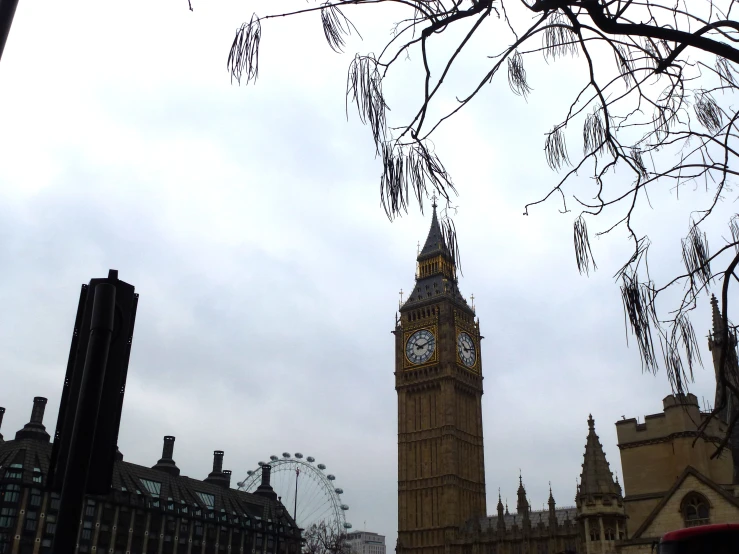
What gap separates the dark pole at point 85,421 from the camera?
330 cm

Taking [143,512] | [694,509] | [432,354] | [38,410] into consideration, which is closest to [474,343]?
[432,354]

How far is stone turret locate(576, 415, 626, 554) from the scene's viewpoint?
28.8m

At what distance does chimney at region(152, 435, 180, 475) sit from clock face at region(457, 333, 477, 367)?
38965mm

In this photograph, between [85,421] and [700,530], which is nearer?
[85,421]

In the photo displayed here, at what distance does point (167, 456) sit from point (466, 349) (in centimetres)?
4082

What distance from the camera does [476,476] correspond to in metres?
82.6

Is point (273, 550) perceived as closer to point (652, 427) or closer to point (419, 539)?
point (419, 539)

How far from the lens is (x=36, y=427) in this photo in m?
72.5

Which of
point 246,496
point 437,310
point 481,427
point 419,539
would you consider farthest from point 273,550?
point 437,310

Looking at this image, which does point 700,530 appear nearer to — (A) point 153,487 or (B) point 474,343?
(A) point 153,487

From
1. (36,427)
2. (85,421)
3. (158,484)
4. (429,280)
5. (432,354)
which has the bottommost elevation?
(85,421)

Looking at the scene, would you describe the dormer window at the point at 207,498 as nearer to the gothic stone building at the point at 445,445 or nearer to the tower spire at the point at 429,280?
the gothic stone building at the point at 445,445

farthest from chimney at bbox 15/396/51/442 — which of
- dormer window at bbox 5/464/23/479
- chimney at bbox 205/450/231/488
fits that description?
chimney at bbox 205/450/231/488

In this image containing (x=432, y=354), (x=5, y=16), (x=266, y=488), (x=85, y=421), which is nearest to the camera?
(x=85, y=421)
